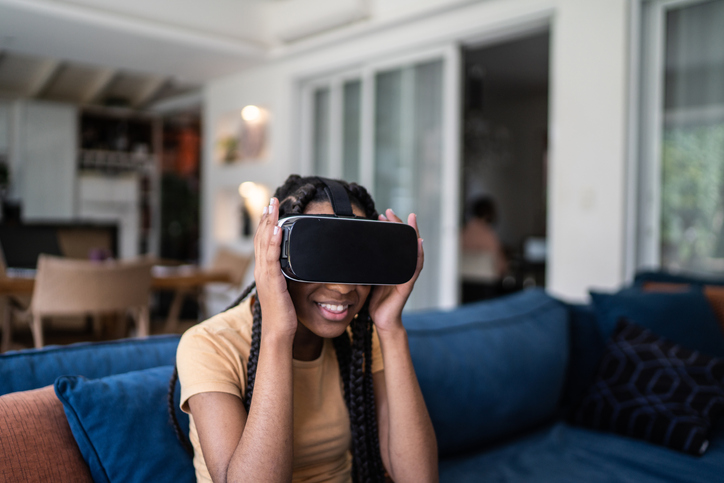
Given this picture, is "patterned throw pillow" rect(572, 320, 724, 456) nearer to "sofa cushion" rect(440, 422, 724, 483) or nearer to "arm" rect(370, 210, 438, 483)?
"sofa cushion" rect(440, 422, 724, 483)

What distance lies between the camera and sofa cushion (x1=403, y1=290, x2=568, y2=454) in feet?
4.91

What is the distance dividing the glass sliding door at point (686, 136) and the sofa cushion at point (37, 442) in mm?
2905

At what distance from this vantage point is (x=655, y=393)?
167 cm

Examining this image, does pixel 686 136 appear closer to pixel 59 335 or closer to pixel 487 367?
pixel 487 367

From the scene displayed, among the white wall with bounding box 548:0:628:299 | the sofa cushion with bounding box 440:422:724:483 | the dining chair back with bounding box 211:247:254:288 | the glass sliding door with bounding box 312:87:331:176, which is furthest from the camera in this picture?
the glass sliding door with bounding box 312:87:331:176

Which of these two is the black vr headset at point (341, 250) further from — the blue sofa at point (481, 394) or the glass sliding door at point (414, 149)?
the glass sliding door at point (414, 149)

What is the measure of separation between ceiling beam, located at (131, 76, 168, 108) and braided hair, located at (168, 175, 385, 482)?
6.25m

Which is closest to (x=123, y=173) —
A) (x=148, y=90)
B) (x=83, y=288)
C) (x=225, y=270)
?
(x=148, y=90)

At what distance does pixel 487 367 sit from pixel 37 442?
111cm

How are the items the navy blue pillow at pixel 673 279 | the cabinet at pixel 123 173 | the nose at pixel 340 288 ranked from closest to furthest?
the nose at pixel 340 288
the navy blue pillow at pixel 673 279
the cabinet at pixel 123 173

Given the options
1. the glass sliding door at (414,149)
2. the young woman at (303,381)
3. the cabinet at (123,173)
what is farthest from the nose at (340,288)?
the cabinet at (123,173)

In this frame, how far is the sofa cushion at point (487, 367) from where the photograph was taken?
4.91ft

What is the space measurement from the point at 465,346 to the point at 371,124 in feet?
10.3

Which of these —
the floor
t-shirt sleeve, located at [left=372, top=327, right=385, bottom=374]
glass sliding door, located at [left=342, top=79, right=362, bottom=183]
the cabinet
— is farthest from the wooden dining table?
Answer: the cabinet
